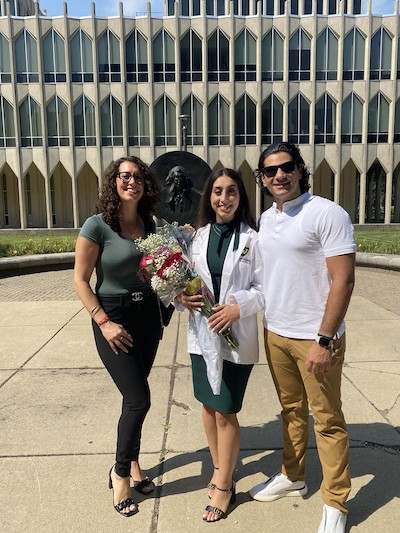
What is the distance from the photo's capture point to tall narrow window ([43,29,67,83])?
98.1 feet

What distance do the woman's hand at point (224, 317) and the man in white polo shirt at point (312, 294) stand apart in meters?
0.24

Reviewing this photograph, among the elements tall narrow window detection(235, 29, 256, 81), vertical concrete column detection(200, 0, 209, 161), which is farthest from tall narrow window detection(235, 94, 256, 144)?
vertical concrete column detection(200, 0, 209, 161)

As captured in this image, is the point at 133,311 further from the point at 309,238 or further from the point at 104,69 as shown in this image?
the point at 104,69

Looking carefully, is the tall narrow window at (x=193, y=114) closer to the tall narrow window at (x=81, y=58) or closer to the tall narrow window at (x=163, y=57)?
the tall narrow window at (x=163, y=57)

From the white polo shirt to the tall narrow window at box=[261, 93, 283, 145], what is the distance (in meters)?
29.4

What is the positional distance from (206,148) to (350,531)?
97.4ft

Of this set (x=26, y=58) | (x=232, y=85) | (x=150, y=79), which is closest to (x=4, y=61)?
(x=26, y=58)

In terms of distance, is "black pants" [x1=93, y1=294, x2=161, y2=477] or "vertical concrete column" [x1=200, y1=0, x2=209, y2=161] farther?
"vertical concrete column" [x1=200, y1=0, x2=209, y2=161]

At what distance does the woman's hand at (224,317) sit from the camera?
258 cm

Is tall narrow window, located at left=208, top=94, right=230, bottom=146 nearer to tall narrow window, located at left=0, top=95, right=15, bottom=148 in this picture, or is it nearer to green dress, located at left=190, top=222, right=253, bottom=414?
tall narrow window, located at left=0, top=95, right=15, bottom=148

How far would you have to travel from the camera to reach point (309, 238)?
8.00 feet

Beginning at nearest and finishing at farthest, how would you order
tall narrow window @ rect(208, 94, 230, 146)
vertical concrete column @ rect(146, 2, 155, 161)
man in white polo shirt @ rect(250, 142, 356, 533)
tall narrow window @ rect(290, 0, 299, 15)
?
man in white polo shirt @ rect(250, 142, 356, 533) → vertical concrete column @ rect(146, 2, 155, 161) → tall narrow window @ rect(208, 94, 230, 146) → tall narrow window @ rect(290, 0, 299, 15)

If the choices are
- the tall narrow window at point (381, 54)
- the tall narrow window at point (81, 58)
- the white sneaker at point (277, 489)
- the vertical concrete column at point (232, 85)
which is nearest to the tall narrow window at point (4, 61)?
the tall narrow window at point (81, 58)

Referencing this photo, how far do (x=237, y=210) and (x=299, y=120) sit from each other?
30400mm
